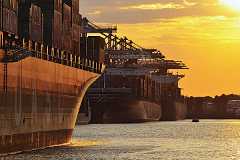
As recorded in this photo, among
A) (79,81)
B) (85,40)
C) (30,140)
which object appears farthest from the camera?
(85,40)

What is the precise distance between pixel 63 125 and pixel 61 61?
23.3 ft

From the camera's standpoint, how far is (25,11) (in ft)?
236

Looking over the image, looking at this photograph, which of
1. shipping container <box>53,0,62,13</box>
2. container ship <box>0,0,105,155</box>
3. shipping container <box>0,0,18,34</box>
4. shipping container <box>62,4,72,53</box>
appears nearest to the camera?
container ship <box>0,0,105,155</box>

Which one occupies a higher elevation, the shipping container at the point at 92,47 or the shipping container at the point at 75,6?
the shipping container at the point at 75,6

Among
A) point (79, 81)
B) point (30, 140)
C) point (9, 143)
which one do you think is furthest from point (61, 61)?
point (9, 143)

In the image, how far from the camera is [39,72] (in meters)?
73.8

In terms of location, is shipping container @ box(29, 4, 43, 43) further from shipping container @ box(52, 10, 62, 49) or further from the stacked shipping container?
shipping container @ box(52, 10, 62, 49)

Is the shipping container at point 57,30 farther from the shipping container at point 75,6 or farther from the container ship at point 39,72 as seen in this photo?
the shipping container at point 75,6

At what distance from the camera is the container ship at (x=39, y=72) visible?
61.9 meters

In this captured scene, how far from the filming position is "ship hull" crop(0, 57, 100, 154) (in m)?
61.4

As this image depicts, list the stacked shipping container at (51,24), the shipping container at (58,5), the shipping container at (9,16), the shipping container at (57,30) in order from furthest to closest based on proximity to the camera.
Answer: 1. the shipping container at (58,5)
2. the shipping container at (57,30)
3. the stacked shipping container at (51,24)
4. the shipping container at (9,16)

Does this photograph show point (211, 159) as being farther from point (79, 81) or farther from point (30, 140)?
point (79, 81)

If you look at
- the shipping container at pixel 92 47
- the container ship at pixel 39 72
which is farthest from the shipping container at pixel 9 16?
the shipping container at pixel 92 47

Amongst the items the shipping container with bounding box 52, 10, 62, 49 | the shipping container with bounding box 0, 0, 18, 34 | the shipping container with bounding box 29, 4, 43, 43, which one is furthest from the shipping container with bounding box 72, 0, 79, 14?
the shipping container with bounding box 0, 0, 18, 34
